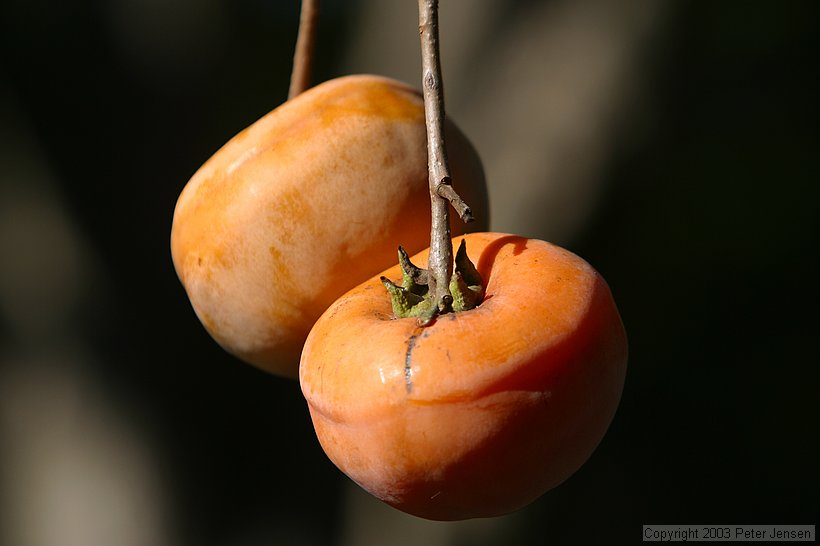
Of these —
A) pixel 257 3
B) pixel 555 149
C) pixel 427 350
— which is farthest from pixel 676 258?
pixel 427 350

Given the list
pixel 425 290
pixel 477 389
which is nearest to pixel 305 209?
pixel 425 290

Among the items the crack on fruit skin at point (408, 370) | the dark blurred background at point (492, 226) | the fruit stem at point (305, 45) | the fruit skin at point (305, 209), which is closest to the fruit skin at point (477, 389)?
the crack on fruit skin at point (408, 370)

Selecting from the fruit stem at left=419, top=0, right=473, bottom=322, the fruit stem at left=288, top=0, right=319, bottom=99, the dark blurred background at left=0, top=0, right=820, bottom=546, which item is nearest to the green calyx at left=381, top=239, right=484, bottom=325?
the fruit stem at left=419, top=0, right=473, bottom=322

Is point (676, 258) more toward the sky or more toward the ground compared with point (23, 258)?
more toward the ground

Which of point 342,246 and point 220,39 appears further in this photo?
point 220,39

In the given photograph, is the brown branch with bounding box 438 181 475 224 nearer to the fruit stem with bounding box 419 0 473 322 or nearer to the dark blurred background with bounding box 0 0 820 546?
the fruit stem with bounding box 419 0 473 322

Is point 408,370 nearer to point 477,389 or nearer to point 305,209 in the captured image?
point 477,389

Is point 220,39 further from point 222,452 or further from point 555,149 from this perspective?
point 222,452
